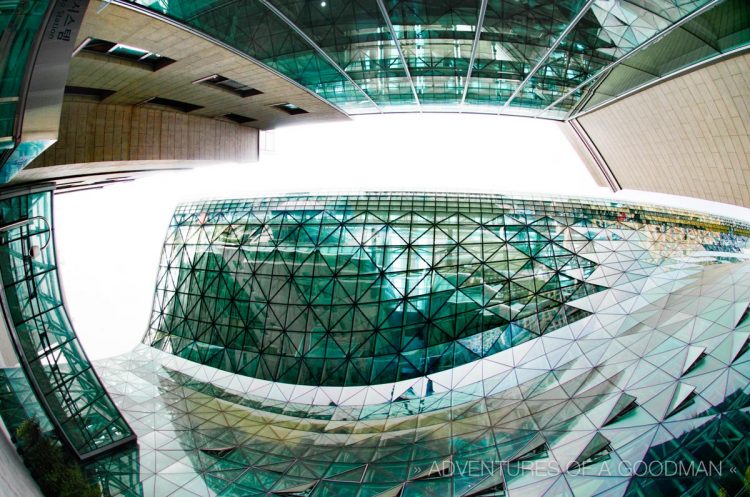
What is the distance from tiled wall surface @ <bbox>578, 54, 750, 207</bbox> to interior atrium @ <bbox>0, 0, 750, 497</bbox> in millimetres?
151

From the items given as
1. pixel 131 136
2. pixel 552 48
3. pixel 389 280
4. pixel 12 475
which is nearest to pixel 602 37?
pixel 552 48

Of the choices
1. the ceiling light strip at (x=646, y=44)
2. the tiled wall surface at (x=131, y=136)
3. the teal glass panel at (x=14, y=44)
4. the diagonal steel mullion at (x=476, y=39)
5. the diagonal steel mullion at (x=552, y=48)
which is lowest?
the teal glass panel at (x=14, y=44)

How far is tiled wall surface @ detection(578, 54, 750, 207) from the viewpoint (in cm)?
1336

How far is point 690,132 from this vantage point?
1661 cm

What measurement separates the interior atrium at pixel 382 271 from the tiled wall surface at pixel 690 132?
151 millimetres

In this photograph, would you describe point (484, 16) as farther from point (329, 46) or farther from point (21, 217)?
point (21, 217)

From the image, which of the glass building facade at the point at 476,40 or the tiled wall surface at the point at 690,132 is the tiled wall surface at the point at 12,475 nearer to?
the glass building facade at the point at 476,40

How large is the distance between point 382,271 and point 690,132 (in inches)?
723

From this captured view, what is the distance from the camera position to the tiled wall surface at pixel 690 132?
13.4m

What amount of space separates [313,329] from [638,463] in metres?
19.2

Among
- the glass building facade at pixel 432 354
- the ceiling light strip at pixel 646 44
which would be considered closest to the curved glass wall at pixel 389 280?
the glass building facade at pixel 432 354

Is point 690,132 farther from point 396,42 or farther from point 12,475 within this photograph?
point 12,475

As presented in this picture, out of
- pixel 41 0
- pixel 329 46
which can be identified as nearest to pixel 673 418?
pixel 329 46

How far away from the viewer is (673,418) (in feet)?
42.4
